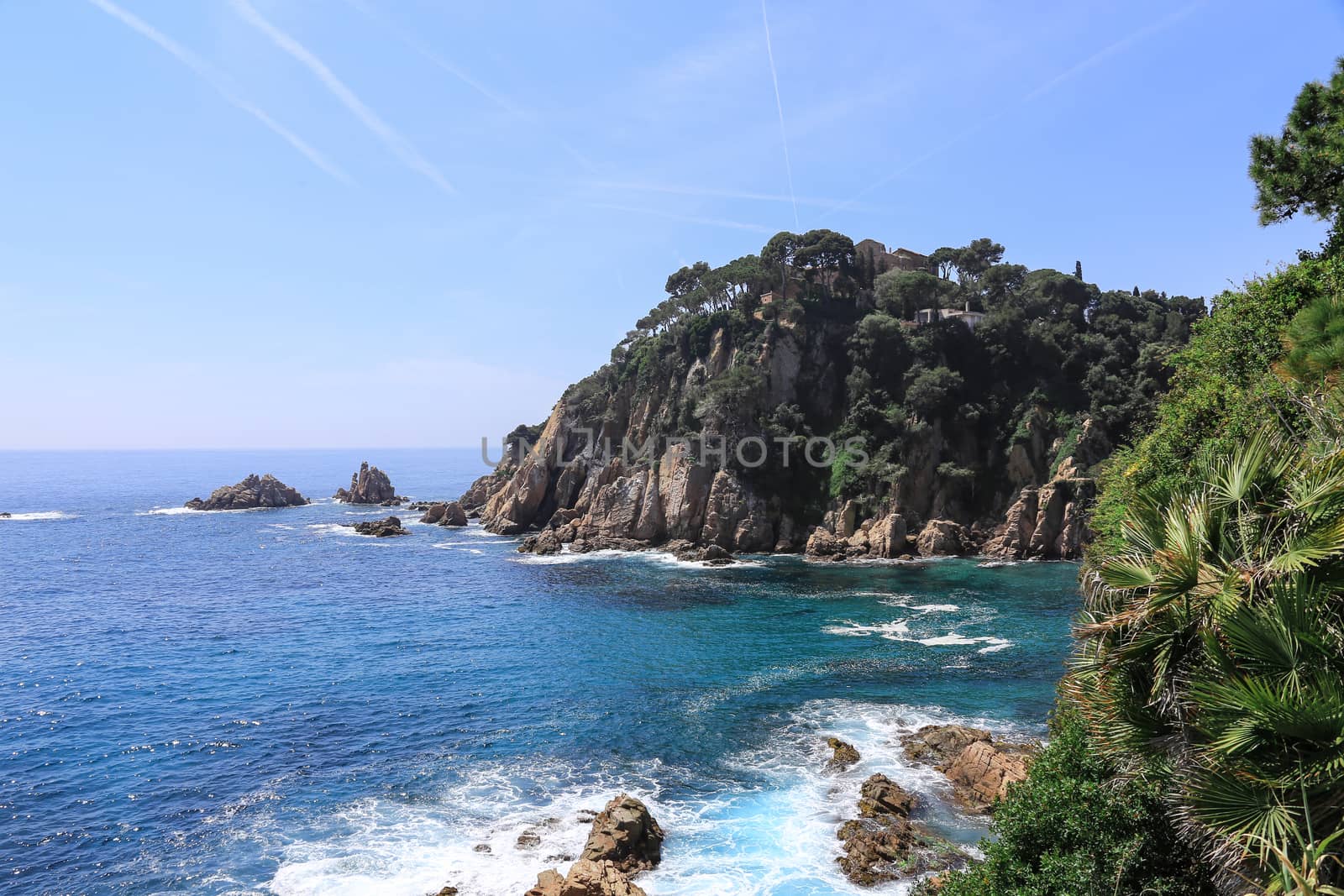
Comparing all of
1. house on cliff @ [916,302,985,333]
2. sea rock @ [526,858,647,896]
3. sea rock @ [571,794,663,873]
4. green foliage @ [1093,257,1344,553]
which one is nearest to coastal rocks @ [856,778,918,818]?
sea rock @ [571,794,663,873]

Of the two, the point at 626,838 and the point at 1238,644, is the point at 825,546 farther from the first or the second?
the point at 1238,644

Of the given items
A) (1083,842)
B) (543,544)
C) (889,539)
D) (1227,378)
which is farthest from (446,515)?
(1083,842)

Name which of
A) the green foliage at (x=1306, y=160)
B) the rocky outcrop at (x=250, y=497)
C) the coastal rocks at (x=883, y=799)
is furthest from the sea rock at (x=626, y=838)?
the rocky outcrop at (x=250, y=497)

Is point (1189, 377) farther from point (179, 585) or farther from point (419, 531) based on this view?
point (419, 531)

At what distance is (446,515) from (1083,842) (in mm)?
91948

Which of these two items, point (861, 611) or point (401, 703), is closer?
point (401, 703)

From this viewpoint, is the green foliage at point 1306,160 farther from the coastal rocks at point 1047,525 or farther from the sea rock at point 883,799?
the coastal rocks at point 1047,525

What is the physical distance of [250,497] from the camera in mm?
121062

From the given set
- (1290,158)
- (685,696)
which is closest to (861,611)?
(685,696)

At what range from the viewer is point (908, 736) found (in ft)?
96.7

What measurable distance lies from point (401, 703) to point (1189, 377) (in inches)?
1393

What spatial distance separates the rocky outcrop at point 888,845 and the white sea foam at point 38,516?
130 metres

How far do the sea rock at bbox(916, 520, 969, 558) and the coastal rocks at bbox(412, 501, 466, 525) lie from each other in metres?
57.9

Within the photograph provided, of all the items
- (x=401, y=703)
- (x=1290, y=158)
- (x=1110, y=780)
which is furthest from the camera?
(x=401, y=703)
